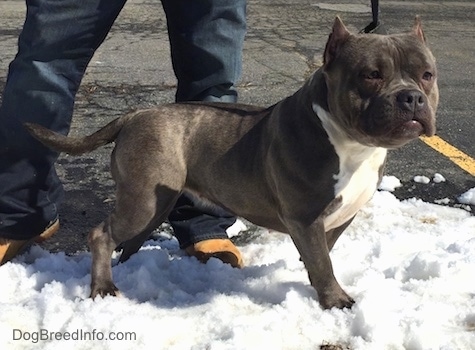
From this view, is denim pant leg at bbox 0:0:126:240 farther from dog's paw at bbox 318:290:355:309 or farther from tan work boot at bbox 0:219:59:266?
dog's paw at bbox 318:290:355:309

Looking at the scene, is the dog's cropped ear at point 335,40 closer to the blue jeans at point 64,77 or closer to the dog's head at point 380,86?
the dog's head at point 380,86

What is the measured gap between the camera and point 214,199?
303 cm

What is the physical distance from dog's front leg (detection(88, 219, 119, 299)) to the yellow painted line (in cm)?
237

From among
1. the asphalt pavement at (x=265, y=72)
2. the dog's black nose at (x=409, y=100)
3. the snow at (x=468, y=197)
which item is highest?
the dog's black nose at (x=409, y=100)

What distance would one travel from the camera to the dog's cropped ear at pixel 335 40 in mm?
2594

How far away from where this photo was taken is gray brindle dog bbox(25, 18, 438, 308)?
2.47 metres

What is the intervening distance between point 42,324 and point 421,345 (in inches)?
48.9

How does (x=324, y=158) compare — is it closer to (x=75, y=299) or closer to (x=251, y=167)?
(x=251, y=167)

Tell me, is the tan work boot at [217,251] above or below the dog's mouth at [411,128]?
below

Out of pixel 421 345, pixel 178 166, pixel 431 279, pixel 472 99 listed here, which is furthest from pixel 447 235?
pixel 472 99

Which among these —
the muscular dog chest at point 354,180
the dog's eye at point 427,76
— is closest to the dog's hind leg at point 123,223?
the muscular dog chest at point 354,180

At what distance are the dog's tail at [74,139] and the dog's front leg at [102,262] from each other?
1.00 ft

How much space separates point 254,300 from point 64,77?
3.78ft

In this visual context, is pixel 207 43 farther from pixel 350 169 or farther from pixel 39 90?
pixel 350 169
